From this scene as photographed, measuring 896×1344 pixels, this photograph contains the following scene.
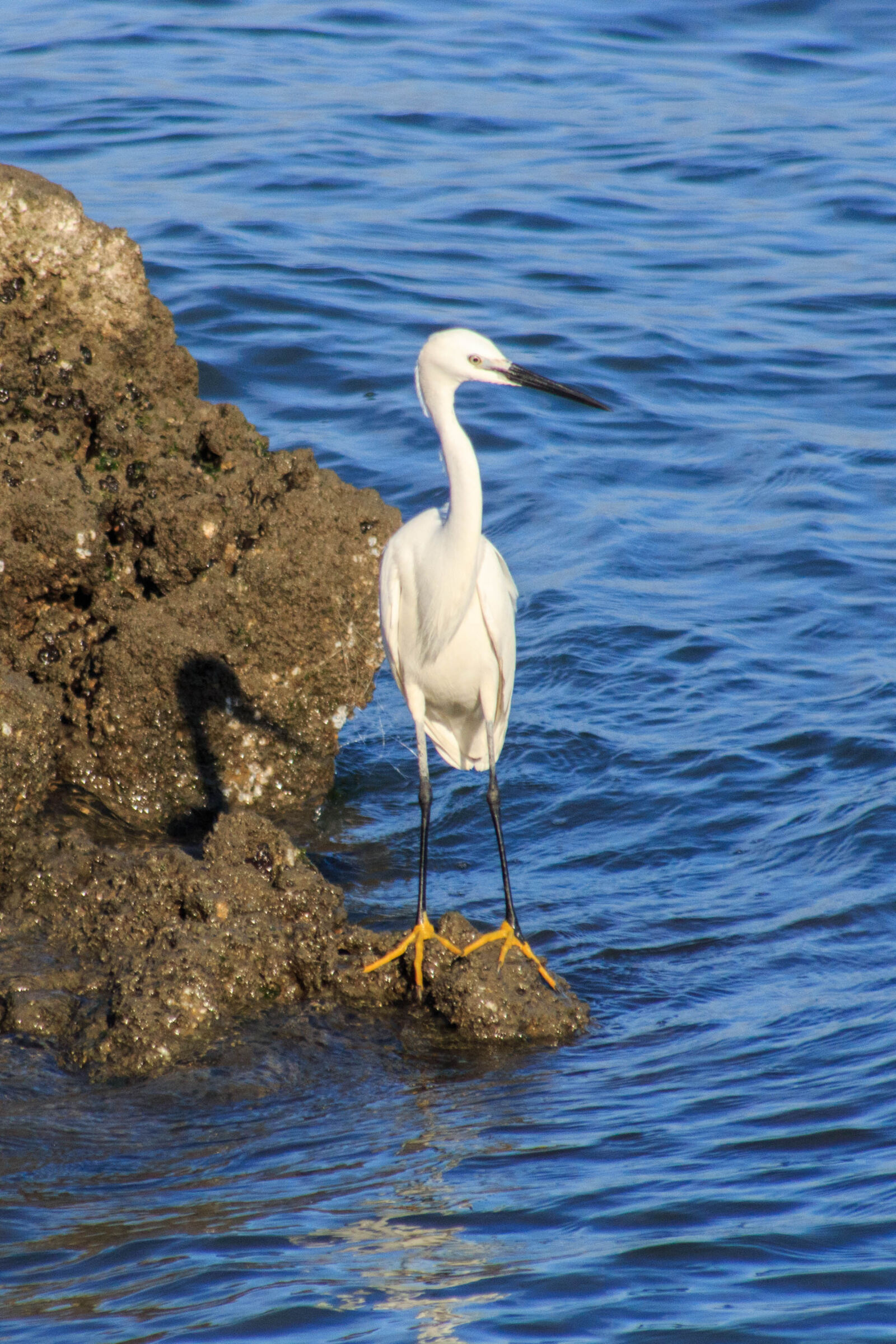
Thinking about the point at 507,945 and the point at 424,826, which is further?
the point at 424,826

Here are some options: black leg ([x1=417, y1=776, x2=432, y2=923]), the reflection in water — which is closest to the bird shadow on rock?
black leg ([x1=417, y1=776, x2=432, y2=923])

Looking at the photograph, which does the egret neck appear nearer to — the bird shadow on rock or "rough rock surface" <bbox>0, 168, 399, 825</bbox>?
"rough rock surface" <bbox>0, 168, 399, 825</bbox>

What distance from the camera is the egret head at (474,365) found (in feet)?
15.2

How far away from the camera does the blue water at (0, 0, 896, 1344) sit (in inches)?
137

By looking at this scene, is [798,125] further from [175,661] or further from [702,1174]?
[702,1174]

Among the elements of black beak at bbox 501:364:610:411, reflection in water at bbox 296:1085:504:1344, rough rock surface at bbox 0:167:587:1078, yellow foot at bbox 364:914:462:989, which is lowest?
reflection in water at bbox 296:1085:504:1344

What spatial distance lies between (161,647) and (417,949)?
1629 mm

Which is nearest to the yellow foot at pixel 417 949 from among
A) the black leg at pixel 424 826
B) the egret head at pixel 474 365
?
the black leg at pixel 424 826

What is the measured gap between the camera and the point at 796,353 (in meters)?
11.4

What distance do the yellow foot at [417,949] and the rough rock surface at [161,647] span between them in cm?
3

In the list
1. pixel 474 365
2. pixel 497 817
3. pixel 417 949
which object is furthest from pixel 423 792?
pixel 474 365

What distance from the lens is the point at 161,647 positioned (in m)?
5.63

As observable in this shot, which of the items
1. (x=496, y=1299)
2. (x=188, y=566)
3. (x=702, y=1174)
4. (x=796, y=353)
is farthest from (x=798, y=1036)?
(x=796, y=353)

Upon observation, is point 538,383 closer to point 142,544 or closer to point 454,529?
point 454,529
